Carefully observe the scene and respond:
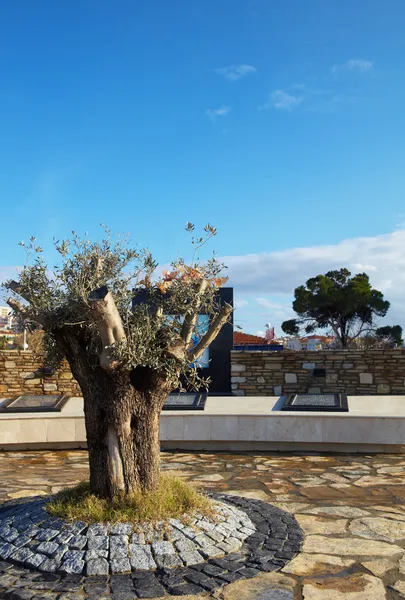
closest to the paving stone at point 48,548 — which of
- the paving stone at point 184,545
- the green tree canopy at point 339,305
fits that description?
the paving stone at point 184,545

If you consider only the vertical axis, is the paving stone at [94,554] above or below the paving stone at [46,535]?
below

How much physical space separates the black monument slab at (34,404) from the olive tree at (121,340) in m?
5.03

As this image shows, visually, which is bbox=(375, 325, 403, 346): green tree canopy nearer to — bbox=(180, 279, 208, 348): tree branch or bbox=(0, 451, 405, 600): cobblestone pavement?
bbox=(0, 451, 405, 600): cobblestone pavement

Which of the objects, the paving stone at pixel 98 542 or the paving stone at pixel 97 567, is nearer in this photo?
the paving stone at pixel 97 567

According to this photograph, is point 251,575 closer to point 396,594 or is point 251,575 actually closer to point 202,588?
point 202,588

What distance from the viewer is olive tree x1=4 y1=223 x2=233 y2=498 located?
4.80 meters

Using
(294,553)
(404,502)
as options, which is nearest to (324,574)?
(294,553)

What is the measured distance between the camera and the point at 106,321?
4574 millimetres

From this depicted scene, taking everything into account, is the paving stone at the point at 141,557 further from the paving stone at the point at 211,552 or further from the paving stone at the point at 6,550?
the paving stone at the point at 6,550

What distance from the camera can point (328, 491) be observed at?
21.4 feet

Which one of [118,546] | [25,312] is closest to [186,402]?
[25,312]

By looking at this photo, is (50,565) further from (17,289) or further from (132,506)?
(17,289)

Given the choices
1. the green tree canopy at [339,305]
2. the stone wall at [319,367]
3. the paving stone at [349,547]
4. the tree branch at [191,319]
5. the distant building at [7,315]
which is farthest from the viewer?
the green tree canopy at [339,305]

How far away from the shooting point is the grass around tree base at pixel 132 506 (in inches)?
181
